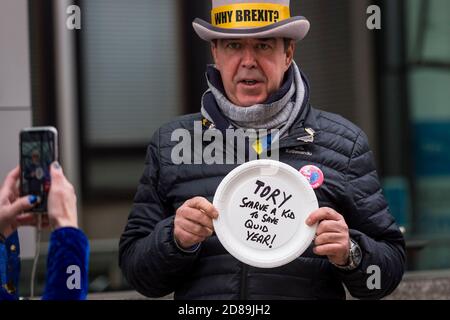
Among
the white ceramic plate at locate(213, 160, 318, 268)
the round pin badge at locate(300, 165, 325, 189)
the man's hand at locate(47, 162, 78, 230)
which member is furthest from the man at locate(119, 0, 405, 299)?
the man's hand at locate(47, 162, 78, 230)

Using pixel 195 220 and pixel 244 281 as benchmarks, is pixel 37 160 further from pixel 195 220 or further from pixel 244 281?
pixel 244 281

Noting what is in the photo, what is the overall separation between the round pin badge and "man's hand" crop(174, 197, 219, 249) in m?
0.31

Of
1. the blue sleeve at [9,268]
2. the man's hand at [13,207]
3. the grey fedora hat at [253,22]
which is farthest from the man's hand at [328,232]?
the blue sleeve at [9,268]

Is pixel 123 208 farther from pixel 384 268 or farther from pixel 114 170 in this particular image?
pixel 384 268

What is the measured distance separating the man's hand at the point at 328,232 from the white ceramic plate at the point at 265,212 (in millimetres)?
26

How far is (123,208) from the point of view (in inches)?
149

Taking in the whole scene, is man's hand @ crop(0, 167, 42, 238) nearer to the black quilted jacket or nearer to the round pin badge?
the black quilted jacket

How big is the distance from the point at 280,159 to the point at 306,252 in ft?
0.90

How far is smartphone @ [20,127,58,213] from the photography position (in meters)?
2.38

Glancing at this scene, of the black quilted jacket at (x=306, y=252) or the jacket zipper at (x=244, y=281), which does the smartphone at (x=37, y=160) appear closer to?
the black quilted jacket at (x=306, y=252)

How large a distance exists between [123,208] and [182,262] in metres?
1.43

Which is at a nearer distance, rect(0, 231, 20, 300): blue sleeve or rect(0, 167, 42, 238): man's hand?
rect(0, 167, 42, 238): man's hand

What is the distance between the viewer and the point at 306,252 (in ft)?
7.96
